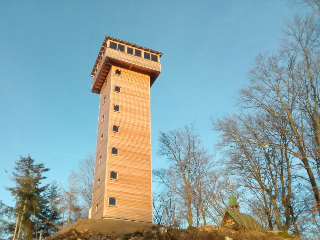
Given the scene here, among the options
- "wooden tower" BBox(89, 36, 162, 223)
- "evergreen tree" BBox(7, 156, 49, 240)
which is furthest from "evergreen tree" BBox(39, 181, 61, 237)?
"wooden tower" BBox(89, 36, 162, 223)

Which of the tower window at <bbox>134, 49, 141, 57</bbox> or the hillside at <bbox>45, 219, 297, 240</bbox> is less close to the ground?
the tower window at <bbox>134, 49, 141, 57</bbox>

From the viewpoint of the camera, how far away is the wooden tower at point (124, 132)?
20.4 metres

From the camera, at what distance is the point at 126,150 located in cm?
2233

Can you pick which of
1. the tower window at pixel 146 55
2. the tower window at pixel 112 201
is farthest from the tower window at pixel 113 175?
the tower window at pixel 146 55

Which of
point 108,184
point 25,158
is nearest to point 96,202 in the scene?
point 108,184

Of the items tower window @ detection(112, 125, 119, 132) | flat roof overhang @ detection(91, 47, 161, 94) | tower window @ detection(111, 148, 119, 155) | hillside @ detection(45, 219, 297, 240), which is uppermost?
flat roof overhang @ detection(91, 47, 161, 94)

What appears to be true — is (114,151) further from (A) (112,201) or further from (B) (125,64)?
(B) (125,64)

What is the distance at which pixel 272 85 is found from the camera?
54.8 ft

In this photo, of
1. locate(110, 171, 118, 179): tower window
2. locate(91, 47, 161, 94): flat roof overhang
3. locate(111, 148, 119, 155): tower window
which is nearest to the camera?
locate(110, 171, 118, 179): tower window

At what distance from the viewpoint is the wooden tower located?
2041 cm

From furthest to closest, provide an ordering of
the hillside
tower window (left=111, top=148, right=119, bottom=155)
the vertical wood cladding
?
tower window (left=111, top=148, right=119, bottom=155), the vertical wood cladding, the hillside

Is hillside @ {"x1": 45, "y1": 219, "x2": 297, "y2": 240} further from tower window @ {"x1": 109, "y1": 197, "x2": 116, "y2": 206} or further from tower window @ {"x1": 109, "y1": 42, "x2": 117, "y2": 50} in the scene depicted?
tower window @ {"x1": 109, "y1": 42, "x2": 117, "y2": 50}

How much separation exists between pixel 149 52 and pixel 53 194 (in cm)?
1695

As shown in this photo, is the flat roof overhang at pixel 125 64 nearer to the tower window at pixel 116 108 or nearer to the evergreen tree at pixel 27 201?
the tower window at pixel 116 108
